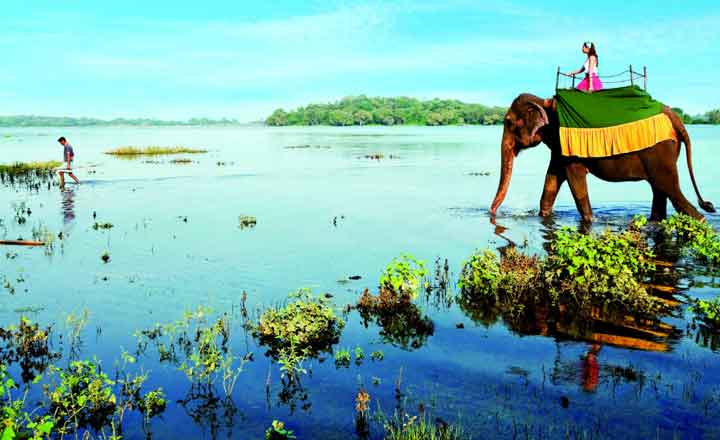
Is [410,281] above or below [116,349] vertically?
above

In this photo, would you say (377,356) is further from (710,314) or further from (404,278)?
(710,314)

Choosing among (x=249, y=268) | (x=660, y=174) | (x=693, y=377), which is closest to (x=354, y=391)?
A: (x=693, y=377)

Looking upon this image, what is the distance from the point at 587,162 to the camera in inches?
649

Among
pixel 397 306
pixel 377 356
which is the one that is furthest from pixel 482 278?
pixel 377 356

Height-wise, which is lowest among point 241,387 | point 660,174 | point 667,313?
point 241,387

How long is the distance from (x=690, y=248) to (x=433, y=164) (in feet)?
104

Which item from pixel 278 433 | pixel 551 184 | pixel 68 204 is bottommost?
pixel 278 433

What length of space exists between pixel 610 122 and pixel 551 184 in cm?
274

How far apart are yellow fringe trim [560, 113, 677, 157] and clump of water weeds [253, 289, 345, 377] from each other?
369 inches

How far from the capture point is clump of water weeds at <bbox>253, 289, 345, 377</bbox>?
8531mm

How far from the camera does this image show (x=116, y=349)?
8.66 m

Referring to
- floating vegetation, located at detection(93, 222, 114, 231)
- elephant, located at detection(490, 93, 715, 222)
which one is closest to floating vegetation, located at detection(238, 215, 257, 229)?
floating vegetation, located at detection(93, 222, 114, 231)

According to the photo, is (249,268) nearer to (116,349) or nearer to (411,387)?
(116,349)

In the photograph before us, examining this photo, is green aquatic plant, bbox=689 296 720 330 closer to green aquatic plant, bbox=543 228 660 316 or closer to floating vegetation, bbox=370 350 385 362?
green aquatic plant, bbox=543 228 660 316
